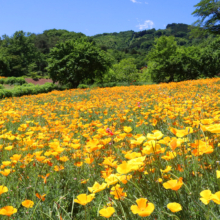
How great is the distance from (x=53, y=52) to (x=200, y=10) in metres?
18.4

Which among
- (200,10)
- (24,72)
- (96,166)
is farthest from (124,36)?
(96,166)

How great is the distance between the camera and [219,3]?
20938 millimetres

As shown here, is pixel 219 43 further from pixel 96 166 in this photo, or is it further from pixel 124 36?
pixel 124 36

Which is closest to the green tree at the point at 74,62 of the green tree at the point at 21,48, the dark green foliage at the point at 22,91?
the dark green foliage at the point at 22,91

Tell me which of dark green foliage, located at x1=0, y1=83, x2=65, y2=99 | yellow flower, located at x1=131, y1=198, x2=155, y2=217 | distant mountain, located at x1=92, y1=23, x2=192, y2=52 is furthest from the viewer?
distant mountain, located at x1=92, y1=23, x2=192, y2=52

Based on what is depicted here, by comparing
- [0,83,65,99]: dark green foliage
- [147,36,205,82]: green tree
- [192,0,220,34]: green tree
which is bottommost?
[0,83,65,99]: dark green foliage

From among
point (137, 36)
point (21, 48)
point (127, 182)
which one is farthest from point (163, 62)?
point (137, 36)

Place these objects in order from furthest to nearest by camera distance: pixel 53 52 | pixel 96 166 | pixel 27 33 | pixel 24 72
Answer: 1. pixel 27 33
2. pixel 24 72
3. pixel 53 52
4. pixel 96 166

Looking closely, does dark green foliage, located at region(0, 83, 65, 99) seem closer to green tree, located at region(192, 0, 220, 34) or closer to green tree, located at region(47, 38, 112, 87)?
green tree, located at region(47, 38, 112, 87)

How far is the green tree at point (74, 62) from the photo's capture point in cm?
1950

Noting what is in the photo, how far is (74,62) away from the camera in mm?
19453

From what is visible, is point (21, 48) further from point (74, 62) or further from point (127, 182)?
point (127, 182)

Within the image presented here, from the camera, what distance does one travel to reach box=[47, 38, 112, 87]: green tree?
1950cm

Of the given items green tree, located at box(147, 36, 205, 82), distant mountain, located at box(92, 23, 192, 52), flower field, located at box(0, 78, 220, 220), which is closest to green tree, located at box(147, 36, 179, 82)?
green tree, located at box(147, 36, 205, 82)
